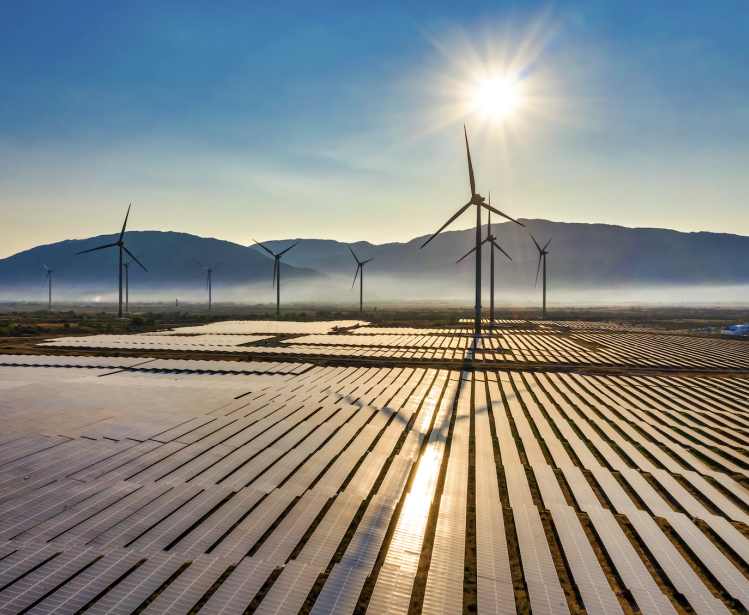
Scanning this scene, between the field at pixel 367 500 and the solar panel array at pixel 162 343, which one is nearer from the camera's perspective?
the field at pixel 367 500

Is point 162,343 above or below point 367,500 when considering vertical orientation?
above

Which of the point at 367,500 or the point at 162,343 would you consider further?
the point at 162,343

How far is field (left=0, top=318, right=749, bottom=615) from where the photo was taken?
27.0ft

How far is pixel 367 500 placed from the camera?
38.1ft

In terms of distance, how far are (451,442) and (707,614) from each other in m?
9.45

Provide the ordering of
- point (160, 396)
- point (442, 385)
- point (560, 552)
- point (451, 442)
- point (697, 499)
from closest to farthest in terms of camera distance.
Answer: point (560, 552) → point (697, 499) → point (451, 442) → point (160, 396) → point (442, 385)

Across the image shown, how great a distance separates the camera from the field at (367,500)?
27.0 ft

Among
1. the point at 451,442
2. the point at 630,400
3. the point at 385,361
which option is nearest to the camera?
the point at 451,442

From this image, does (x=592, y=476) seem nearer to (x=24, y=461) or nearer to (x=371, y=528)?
(x=371, y=528)

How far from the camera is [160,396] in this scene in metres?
23.0

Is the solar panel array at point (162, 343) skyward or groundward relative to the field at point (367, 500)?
skyward

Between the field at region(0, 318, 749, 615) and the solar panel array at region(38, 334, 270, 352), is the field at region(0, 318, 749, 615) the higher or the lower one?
the lower one

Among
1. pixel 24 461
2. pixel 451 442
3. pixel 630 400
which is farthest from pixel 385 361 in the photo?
pixel 24 461

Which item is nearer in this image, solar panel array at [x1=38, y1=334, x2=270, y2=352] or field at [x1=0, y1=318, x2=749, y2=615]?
field at [x1=0, y1=318, x2=749, y2=615]
